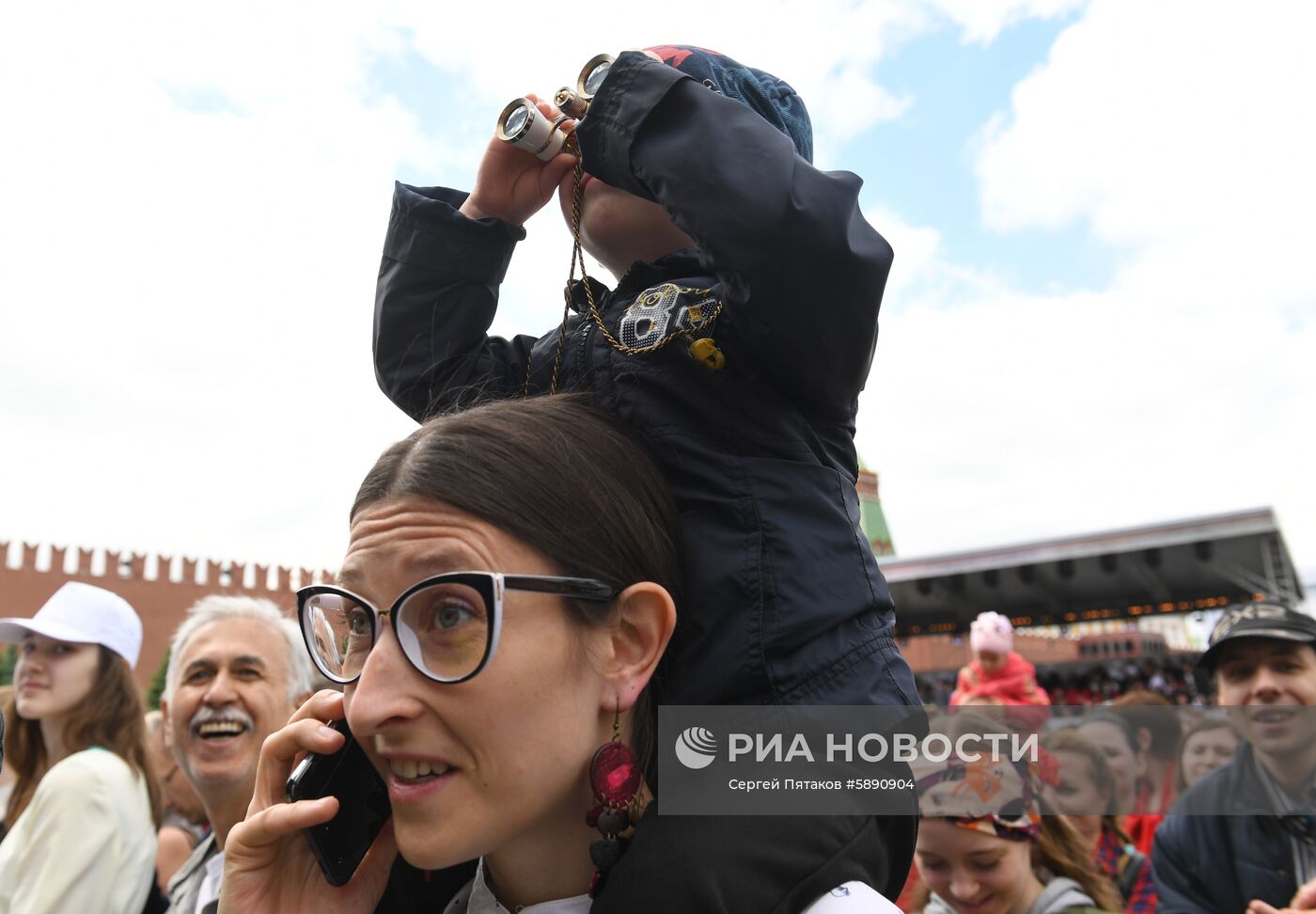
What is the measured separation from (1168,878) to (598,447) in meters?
2.79

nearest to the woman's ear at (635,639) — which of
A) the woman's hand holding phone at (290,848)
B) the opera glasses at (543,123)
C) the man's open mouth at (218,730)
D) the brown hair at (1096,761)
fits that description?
the woman's hand holding phone at (290,848)

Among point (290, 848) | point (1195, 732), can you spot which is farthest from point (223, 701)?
point (1195, 732)

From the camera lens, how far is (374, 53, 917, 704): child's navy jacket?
4.23 feet

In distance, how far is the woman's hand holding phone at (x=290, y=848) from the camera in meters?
1.47

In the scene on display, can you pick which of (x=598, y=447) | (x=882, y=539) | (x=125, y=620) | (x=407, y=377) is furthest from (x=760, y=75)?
(x=882, y=539)

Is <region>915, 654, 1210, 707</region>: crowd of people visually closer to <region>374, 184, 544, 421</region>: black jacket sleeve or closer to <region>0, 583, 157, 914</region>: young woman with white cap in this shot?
<region>0, 583, 157, 914</region>: young woman with white cap

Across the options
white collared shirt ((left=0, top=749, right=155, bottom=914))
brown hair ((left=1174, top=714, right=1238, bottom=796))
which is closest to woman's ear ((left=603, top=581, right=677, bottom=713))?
brown hair ((left=1174, top=714, right=1238, bottom=796))

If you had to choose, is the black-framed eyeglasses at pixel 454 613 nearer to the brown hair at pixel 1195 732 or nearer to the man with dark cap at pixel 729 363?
the man with dark cap at pixel 729 363

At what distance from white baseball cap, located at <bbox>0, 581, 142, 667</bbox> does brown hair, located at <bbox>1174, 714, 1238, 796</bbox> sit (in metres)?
A: 4.14

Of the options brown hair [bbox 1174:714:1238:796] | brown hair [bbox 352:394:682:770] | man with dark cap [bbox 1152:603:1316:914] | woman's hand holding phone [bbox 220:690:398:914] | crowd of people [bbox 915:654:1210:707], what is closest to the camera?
brown hair [bbox 352:394:682:770]

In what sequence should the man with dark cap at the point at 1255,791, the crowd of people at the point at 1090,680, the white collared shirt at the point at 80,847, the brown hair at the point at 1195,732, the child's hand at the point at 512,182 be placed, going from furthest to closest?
the crowd of people at the point at 1090,680, the brown hair at the point at 1195,732, the white collared shirt at the point at 80,847, the man with dark cap at the point at 1255,791, the child's hand at the point at 512,182

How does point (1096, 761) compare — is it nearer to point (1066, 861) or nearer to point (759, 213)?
point (1066, 861)

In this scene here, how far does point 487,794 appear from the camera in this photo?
1273 mm

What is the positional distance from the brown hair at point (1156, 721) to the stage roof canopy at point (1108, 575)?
395 inches
